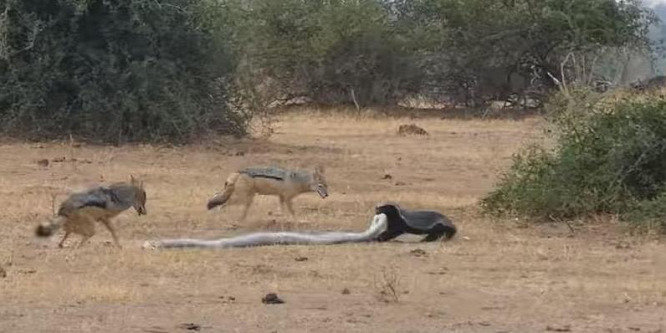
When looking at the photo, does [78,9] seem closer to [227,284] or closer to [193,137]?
[193,137]

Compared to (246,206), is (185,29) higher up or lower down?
higher up

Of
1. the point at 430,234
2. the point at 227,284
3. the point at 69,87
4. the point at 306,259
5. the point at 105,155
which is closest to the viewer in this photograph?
the point at 227,284

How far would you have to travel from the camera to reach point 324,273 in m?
10.0

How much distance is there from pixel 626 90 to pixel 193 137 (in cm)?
957

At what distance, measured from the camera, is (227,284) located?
31.1ft

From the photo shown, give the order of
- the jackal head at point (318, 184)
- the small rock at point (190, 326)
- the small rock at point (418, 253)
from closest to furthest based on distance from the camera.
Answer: the small rock at point (190, 326)
the small rock at point (418, 253)
the jackal head at point (318, 184)

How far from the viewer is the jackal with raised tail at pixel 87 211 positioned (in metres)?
11.0

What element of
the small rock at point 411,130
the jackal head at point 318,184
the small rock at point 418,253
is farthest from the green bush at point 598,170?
the small rock at point 411,130

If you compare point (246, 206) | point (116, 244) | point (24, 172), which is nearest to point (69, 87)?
point (24, 172)

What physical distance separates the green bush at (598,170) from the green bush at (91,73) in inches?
387

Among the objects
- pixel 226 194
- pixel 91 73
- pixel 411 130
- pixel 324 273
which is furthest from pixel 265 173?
pixel 411 130

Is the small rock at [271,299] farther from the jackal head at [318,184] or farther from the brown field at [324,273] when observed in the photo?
the jackal head at [318,184]

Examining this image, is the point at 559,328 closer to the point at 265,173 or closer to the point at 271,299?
the point at 271,299

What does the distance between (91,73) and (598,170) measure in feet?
37.4
